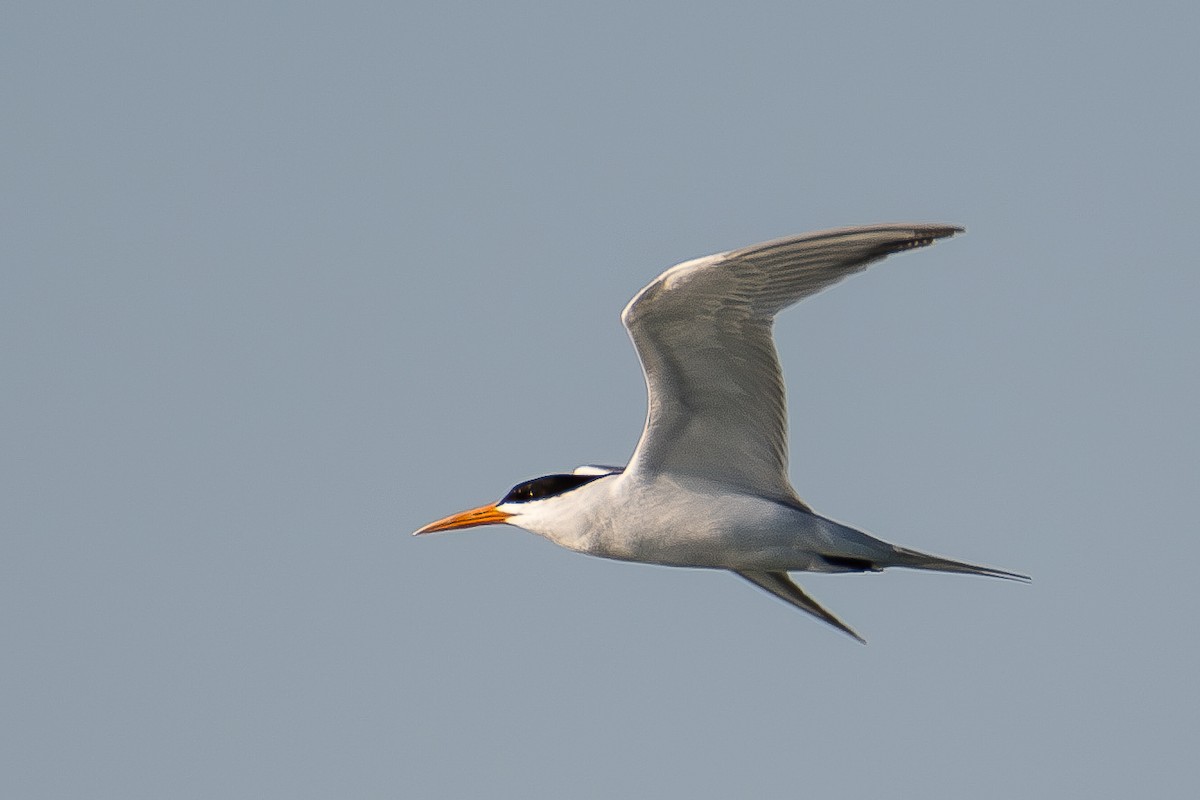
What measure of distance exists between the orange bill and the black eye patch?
0.92 feet

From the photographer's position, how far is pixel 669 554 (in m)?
12.5

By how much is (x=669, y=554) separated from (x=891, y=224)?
10.7 feet

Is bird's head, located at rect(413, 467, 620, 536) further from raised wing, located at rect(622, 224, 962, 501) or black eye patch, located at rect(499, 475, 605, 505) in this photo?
raised wing, located at rect(622, 224, 962, 501)

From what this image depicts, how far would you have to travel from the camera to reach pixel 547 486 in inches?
523

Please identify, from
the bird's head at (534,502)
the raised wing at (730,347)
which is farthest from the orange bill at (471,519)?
the raised wing at (730,347)

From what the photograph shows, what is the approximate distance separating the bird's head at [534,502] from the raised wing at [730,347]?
0.77 meters

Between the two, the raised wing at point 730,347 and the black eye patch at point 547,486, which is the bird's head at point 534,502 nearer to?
the black eye patch at point 547,486

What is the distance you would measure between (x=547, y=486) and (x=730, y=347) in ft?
7.80

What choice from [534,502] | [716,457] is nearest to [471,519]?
[534,502]

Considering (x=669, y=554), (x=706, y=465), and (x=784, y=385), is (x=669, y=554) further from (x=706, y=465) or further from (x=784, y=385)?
(x=784, y=385)

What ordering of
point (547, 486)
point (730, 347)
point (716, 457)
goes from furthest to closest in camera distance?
1. point (547, 486)
2. point (716, 457)
3. point (730, 347)

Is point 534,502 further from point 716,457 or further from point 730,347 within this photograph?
point 730,347

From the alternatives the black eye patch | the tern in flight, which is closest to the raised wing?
the tern in flight

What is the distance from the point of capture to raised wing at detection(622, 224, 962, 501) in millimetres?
10867
